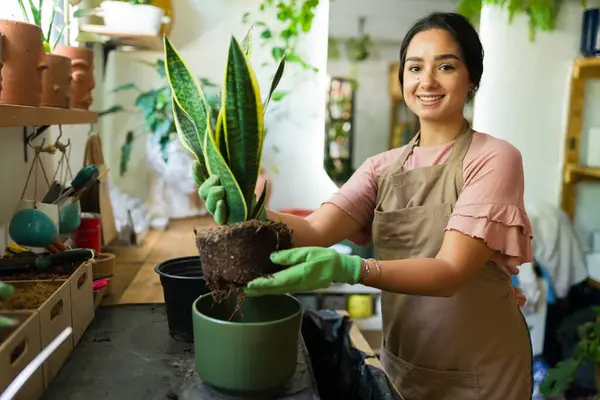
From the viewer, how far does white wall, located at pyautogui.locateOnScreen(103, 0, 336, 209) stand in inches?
101

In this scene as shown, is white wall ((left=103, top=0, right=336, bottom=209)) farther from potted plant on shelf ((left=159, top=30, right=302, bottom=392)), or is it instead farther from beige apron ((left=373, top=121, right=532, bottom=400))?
potted plant on shelf ((left=159, top=30, right=302, bottom=392))

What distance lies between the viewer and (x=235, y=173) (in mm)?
911

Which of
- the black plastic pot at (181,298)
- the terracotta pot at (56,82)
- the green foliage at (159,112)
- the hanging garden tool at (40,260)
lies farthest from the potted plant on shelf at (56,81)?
the green foliage at (159,112)

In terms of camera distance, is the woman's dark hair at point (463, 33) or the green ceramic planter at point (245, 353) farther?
the woman's dark hair at point (463, 33)

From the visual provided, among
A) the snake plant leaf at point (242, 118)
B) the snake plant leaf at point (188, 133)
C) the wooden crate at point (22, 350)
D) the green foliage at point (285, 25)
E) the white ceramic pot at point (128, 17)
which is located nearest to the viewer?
the wooden crate at point (22, 350)

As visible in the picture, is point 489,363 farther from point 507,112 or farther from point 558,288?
point 507,112

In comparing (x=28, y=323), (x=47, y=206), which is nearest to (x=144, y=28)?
(x=47, y=206)

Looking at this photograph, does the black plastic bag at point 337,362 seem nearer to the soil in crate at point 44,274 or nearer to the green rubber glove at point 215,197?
the green rubber glove at point 215,197

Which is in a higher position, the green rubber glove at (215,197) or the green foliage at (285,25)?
the green foliage at (285,25)

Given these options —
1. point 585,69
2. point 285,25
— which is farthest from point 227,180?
point 585,69

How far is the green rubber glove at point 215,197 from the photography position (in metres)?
0.88

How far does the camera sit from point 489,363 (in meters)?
1.21

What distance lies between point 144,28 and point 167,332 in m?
1.33

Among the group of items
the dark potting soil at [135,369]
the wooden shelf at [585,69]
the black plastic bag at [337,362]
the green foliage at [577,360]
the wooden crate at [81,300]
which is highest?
the wooden shelf at [585,69]
